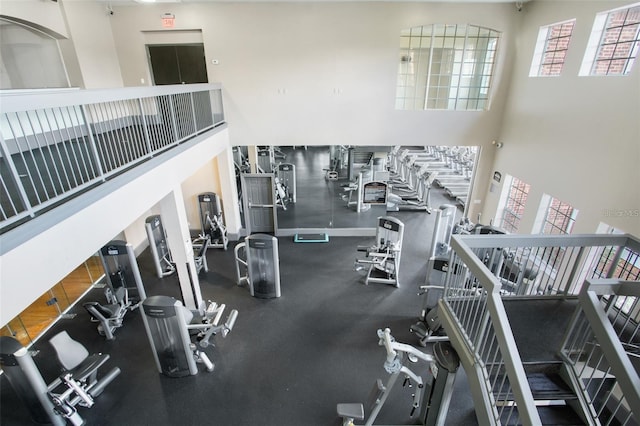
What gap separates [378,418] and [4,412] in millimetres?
5073

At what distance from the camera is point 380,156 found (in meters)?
11.3

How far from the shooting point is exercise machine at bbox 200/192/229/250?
26.5 feet

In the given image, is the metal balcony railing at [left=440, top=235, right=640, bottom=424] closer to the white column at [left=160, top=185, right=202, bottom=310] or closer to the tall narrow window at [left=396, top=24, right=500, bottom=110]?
the white column at [left=160, top=185, right=202, bottom=310]

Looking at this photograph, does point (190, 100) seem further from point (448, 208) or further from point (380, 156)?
point (380, 156)

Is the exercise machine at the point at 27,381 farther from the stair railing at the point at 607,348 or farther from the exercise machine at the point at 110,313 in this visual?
the stair railing at the point at 607,348

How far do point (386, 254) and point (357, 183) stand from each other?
3.92 m

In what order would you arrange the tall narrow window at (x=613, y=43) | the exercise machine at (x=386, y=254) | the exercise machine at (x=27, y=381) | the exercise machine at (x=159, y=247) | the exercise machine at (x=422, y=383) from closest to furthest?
the exercise machine at (x=422, y=383)
the exercise machine at (x=27, y=381)
the tall narrow window at (x=613, y=43)
the exercise machine at (x=386, y=254)
the exercise machine at (x=159, y=247)

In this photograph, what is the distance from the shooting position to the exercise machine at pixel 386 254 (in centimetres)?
669

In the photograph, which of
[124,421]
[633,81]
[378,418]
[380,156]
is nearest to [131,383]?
[124,421]

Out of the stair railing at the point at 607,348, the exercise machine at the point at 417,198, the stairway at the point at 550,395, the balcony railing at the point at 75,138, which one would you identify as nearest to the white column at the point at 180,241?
the balcony railing at the point at 75,138

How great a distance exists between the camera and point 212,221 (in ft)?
26.8

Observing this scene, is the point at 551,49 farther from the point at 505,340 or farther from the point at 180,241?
the point at 180,241

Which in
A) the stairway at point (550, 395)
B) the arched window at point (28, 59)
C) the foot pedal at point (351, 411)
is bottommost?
the foot pedal at point (351, 411)

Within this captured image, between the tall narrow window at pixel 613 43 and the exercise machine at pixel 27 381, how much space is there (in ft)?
29.0
